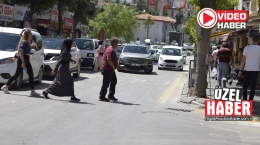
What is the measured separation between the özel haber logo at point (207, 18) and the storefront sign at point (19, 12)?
21.1 meters

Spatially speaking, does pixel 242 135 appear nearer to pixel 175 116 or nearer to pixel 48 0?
pixel 175 116

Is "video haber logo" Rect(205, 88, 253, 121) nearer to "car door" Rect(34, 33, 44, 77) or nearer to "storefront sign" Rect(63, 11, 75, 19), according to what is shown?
"car door" Rect(34, 33, 44, 77)

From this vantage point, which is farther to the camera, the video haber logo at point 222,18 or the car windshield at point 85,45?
the car windshield at point 85,45

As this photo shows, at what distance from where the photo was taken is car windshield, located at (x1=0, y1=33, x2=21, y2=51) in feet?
54.0

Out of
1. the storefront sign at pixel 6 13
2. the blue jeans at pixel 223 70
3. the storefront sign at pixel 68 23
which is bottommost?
the blue jeans at pixel 223 70

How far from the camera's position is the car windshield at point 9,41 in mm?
16453

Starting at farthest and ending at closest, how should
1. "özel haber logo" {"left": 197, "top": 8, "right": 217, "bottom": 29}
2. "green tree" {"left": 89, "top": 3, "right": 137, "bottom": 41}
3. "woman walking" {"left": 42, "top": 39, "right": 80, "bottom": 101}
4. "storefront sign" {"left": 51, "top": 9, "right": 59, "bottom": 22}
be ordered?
"green tree" {"left": 89, "top": 3, "right": 137, "bottom": 41} < "storefront sign" {"left": 51, "top": 9, "right": 59, "bottom": 22} < "özel haber logo" {"left": 197, "top": 8, "right": 217, "bottom": 29} < "woman walking" {"left": 42, "top": 39, "right": 80, "bottom": 101}

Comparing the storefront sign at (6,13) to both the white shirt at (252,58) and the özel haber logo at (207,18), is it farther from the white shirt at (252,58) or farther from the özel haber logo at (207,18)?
the white shirt at (252,58)

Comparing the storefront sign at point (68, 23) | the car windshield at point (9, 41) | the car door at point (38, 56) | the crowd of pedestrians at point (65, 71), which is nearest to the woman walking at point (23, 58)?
the crowd of pedestrians at point (65, 71)

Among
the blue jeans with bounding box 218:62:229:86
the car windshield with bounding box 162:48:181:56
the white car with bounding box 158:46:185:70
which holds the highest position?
the blue jeans with bounding box 218:62:229:86

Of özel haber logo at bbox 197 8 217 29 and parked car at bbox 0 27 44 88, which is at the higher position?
özel haber logo at bbox 197 8 217 29

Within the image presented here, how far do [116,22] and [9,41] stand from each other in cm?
6893

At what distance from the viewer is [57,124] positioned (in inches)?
384

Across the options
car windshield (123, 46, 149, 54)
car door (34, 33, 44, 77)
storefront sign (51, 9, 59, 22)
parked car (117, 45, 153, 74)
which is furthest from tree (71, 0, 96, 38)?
car door (34, 33, 44, 77)
